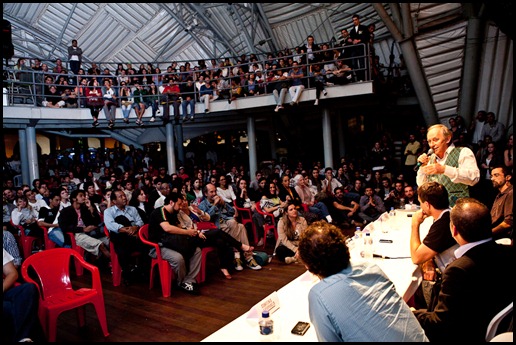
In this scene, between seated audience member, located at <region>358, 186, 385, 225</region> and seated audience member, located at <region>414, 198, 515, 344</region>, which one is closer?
seated audience member, located at <region>414, 198, 515, 344</region>

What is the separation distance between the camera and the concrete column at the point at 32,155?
914 centimetres

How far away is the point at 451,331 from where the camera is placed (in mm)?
1724

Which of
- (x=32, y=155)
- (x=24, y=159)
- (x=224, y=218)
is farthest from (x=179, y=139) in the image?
(x=224, y=218)

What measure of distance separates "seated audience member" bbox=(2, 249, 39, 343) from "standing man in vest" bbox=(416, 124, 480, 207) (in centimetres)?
293

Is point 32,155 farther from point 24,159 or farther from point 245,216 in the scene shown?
point 245,216

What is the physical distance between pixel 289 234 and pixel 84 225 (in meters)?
2.69

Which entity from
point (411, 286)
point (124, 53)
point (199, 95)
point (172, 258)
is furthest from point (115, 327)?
point (124, 53)

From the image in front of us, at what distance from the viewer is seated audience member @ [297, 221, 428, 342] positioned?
143 cm

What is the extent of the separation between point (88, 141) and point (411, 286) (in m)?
18.4

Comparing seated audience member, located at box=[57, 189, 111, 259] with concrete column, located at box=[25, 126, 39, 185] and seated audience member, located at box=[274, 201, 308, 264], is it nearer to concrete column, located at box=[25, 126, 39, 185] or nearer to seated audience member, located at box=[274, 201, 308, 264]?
seated audience member, located at box=[274, 201, 308, 264]

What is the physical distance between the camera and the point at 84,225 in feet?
15.5

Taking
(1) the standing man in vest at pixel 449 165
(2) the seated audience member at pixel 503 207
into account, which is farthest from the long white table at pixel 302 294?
(2) the seated audience member at pixel 503 207

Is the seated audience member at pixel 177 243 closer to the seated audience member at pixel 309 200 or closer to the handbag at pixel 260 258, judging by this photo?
the handbag at pixel 260 258

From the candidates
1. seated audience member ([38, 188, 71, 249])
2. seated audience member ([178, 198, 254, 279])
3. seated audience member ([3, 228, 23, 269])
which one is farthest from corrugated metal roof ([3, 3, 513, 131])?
seated audience member ([3, 228, 23, 269])
